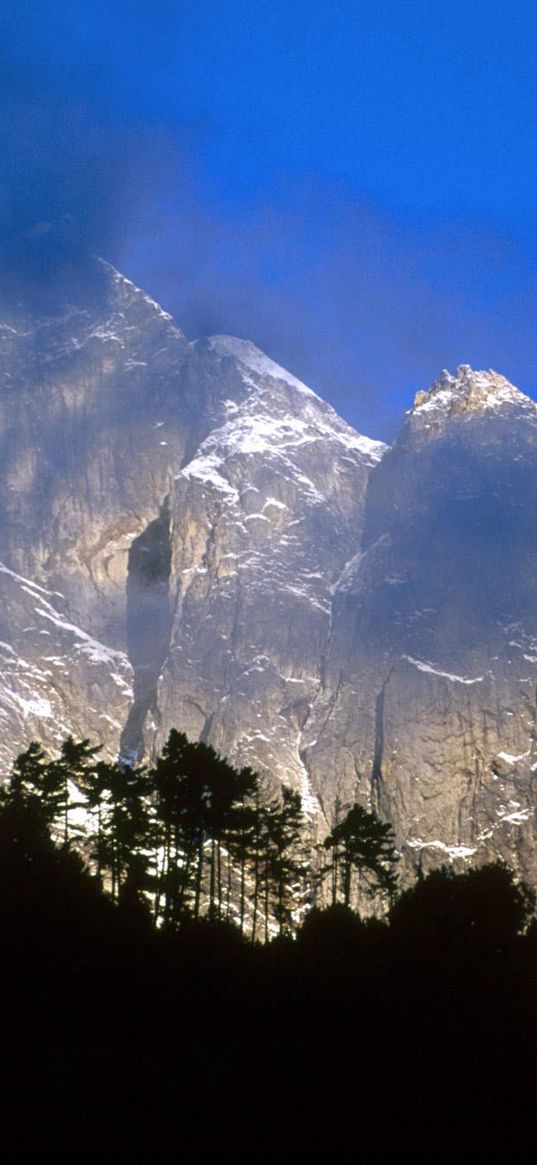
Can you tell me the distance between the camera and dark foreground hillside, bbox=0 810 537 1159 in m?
27.8

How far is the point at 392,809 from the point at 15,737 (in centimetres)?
5293

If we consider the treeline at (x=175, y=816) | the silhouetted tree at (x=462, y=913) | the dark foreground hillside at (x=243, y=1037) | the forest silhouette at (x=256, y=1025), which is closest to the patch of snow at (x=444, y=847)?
the treeline at (x=175, y=816)

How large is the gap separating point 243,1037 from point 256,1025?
5.05 feet

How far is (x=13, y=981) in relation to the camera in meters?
35.2

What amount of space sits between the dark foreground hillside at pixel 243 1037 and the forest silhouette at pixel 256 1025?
2.6 inches

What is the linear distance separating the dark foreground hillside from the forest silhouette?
7 cm

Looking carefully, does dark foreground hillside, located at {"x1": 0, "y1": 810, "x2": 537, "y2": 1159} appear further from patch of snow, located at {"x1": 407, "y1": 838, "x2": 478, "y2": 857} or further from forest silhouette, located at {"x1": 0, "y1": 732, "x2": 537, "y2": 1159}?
patch of snow, located at {"x1": 407, "y1": 838, "x2": 478, "y2": 857}

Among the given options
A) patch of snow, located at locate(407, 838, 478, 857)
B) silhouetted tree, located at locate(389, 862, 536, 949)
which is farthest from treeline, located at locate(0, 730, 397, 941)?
patch of snow, located at locate(407, 838, 478, 857)

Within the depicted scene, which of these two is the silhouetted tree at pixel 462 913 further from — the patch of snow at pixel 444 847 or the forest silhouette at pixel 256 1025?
the patch of snow at pixel 444 847

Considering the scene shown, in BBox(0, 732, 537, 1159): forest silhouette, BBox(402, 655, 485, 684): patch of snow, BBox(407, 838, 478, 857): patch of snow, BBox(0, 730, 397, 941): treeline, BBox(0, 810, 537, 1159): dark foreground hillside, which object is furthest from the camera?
BBox(402, 655, 485, 684): patch of snow

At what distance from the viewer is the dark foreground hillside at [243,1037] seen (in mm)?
27766

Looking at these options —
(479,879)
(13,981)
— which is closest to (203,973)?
(13,981)

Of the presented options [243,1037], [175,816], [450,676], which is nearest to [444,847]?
[450,676]

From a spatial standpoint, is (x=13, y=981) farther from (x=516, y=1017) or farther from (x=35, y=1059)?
(x=516, y=1017)
